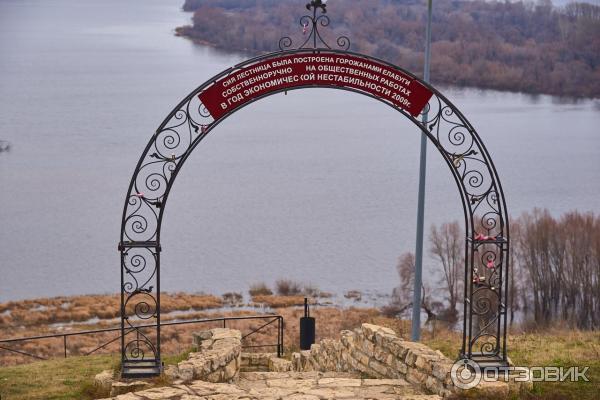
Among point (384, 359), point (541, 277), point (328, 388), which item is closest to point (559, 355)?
point (384, 359)

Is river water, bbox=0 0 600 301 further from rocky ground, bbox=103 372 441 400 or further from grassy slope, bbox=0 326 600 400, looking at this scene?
rocky ground, bbox=103 372 441 400

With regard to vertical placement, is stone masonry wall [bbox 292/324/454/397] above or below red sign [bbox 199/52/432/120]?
below

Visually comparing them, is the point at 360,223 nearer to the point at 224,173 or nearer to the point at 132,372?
the point at 224,173

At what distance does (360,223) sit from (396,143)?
16483 millimetres

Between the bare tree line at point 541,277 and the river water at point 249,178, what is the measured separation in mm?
2646

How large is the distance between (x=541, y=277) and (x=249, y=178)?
1978 centimetres

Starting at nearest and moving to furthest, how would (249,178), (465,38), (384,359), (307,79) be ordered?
(307,79), (384,359), (249,178), (465,38)

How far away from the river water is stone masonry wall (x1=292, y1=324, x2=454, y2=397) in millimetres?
23113

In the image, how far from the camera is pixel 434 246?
3531 cm

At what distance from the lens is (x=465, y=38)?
78.2m

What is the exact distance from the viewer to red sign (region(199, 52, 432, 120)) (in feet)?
27.3

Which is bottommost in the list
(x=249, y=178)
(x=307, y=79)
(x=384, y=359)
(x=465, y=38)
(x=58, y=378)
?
(x=58, y=378)

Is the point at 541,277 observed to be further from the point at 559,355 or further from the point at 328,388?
the point at 328,388

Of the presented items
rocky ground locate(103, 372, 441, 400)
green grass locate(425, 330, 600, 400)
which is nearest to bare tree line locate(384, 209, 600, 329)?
green grass locate(425, 330, 600, 400)
